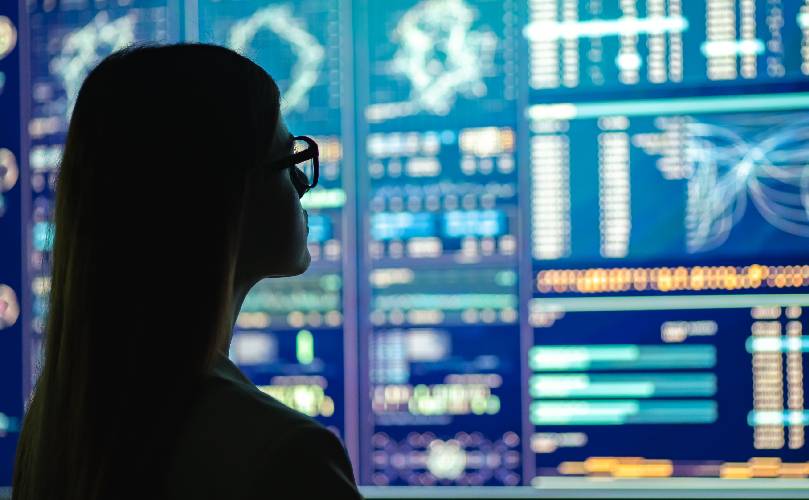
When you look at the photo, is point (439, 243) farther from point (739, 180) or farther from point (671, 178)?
point (739, 180)

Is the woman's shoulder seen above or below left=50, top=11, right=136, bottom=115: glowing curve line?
below

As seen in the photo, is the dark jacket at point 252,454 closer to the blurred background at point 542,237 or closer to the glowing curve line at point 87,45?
the blurred background at point 542,237

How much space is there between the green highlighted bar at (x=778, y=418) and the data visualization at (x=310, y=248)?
2.56ft

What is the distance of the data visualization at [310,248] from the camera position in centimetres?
177

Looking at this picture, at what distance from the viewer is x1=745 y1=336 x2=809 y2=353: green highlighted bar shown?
1629mm

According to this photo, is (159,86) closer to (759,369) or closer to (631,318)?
(631,318)

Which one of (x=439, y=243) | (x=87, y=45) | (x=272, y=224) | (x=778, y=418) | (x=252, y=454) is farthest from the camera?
(x=87, y=45)

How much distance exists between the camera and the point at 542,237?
170 cm

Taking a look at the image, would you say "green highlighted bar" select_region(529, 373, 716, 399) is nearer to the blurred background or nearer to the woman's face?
the blurred background

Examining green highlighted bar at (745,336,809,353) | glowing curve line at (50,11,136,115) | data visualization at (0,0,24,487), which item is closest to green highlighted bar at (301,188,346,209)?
glowing curve line at (50,11,136,115)

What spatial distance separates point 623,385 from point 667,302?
7.2 inches

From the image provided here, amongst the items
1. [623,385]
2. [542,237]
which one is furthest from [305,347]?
[623,385]

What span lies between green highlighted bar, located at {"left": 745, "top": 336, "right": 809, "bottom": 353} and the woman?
1256mm

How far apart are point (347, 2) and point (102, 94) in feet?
3.89
